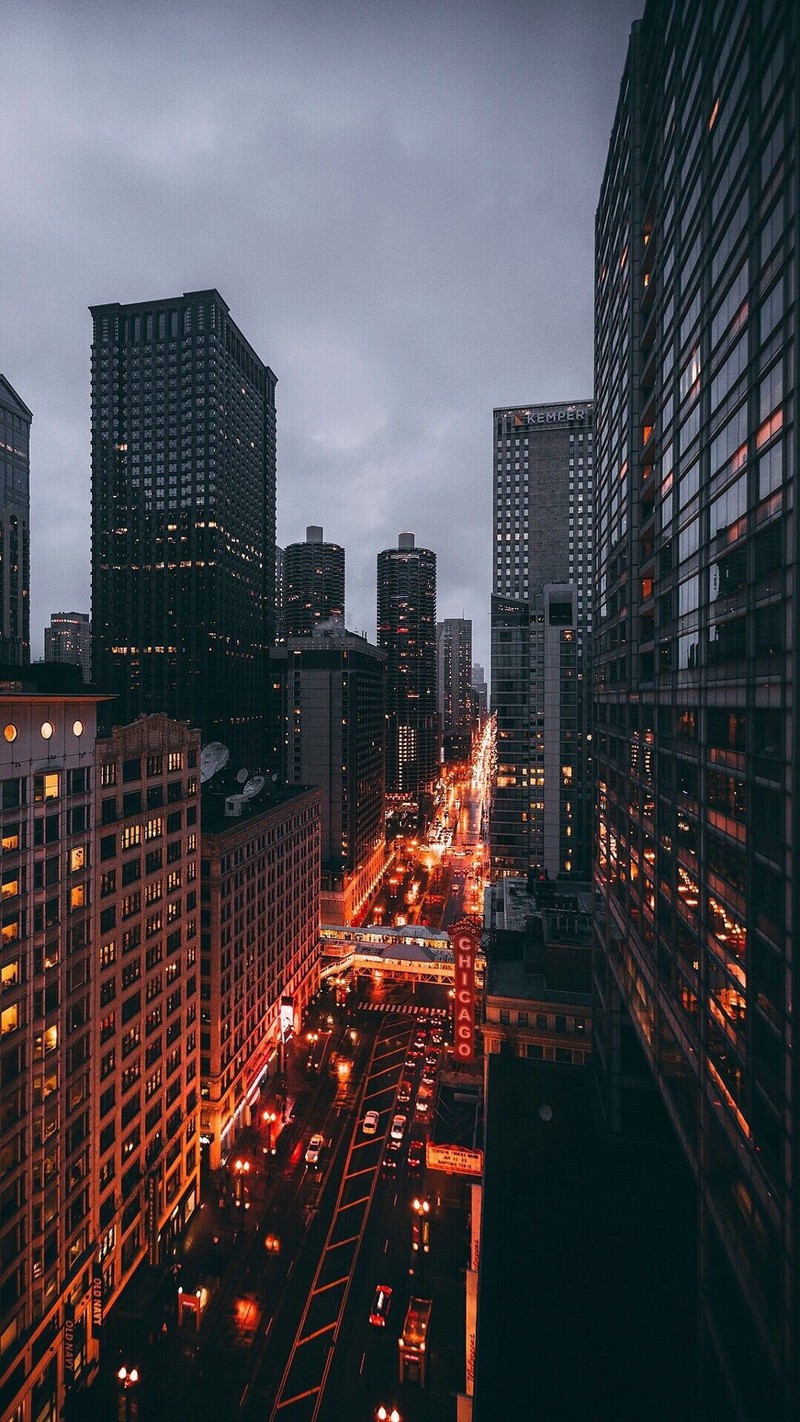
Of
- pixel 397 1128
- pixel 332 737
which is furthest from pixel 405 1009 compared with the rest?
pixel 332 737

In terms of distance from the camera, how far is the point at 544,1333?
29.1 meters

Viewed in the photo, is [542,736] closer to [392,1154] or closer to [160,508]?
[392,1154]

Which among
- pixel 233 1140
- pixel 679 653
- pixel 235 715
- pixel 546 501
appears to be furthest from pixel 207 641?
pixel 679 653

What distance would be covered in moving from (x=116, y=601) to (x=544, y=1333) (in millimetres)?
141748

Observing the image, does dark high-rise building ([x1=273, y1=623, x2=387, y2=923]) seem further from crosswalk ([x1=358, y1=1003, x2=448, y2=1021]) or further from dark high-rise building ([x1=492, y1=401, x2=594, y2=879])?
crosswalk ([x1=358, y1=1003, x2=448, y2=1021])

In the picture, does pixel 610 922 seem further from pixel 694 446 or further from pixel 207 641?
pixel 207 641

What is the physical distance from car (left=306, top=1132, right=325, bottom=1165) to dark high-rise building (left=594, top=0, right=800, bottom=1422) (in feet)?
89.6

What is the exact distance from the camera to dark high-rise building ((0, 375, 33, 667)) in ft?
424

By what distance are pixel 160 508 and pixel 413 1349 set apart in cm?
14344

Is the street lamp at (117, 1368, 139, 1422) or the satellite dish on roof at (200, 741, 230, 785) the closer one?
the street lamp at (117, 1368, 139, 1422)

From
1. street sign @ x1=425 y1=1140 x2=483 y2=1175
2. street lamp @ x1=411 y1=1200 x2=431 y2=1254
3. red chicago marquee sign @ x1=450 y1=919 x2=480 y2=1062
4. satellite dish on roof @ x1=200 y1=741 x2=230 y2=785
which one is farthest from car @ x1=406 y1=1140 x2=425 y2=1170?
satellite dish on roof @ x1=200 y1=741 x2=230 y2=785

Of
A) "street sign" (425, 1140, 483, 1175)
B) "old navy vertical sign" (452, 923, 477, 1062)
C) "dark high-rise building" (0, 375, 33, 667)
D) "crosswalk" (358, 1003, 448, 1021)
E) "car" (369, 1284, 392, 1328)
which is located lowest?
"crosswalk" (358, 1003, 448, 1021)

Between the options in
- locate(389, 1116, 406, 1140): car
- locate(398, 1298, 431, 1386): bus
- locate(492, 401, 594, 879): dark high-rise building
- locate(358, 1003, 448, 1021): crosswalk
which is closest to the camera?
locate(398, 1298, 431, 1386): bus

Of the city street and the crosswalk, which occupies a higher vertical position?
the city street
